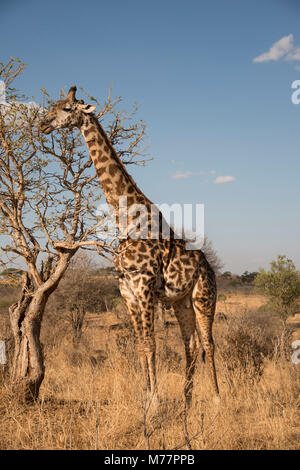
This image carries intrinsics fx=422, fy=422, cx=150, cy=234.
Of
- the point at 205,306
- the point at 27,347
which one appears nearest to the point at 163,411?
the point at 205,306

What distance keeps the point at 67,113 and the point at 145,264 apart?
248 cm

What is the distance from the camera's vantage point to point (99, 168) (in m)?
6.37

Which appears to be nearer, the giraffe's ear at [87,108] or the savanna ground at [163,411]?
the savanna ground at [163,411]

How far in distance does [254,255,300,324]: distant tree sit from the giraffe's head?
48.9 feet

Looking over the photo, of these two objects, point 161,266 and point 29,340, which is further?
point 161,266

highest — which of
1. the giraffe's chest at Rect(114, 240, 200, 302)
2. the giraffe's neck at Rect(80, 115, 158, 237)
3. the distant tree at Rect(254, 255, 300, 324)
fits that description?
the giraffe's neck at Rect(80, 115, 158, 237)

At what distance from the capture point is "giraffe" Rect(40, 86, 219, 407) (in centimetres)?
600

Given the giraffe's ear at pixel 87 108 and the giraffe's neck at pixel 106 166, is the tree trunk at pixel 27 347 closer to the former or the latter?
the giraffe's neck at pixel 106 166

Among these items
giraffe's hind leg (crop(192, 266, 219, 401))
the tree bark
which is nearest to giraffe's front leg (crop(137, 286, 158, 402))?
giraffe's hind leg (crop(192, 266, 219, 401))

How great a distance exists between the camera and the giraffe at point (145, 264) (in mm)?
6004

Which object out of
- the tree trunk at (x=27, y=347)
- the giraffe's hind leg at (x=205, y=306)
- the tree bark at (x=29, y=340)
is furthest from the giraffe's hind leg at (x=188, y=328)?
the tree trunk at (x=27, y=347)

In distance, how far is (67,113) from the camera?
20.3 ft

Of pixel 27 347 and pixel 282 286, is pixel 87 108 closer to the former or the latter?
pixel 27 347

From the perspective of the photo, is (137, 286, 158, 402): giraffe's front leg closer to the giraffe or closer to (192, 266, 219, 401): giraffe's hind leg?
the giraffe
